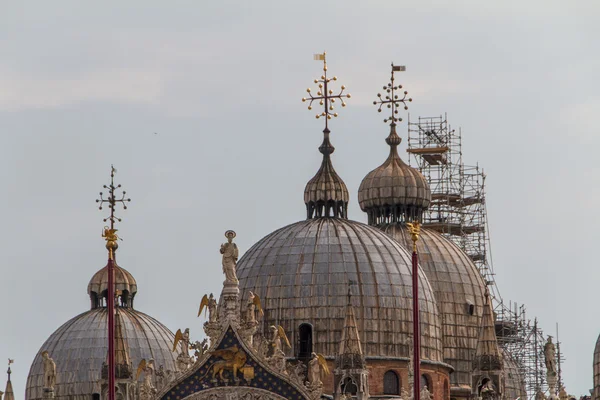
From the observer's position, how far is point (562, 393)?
96.7 meters

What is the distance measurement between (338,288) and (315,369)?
8.10m

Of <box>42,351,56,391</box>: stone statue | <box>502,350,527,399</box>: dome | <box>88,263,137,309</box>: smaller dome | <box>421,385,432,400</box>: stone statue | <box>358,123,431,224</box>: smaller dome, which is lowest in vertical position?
<box>421,385,432,400</box>: stone statue

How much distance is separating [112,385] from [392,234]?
3315 cm

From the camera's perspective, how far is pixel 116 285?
375 feet

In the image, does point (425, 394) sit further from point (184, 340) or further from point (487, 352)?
point (184, 340)

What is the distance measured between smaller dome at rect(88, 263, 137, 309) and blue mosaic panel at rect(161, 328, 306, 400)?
22.8 m

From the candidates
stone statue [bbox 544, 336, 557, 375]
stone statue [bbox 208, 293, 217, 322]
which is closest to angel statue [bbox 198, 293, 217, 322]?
stone statue [bbox 208, 293, 217, 322]

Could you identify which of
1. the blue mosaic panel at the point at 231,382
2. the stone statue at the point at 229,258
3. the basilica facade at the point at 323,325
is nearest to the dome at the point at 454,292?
the basilica facade at the point at 323,325

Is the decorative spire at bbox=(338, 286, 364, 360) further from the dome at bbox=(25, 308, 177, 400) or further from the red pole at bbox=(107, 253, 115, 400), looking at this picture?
the dome at bbox=(25, 308, 177, 400)

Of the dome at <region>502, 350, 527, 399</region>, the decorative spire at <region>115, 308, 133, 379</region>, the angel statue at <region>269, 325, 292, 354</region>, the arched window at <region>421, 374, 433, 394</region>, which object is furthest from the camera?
the dome at <region>502, 350, 527, 399</region>

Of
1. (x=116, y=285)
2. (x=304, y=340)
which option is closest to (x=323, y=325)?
(x=304, y=340)

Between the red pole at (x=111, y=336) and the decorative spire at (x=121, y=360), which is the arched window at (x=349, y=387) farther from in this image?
the red pole at (x=111, y=336)

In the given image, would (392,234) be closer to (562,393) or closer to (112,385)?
(562,393)

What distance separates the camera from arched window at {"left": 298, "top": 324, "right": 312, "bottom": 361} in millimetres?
99188
